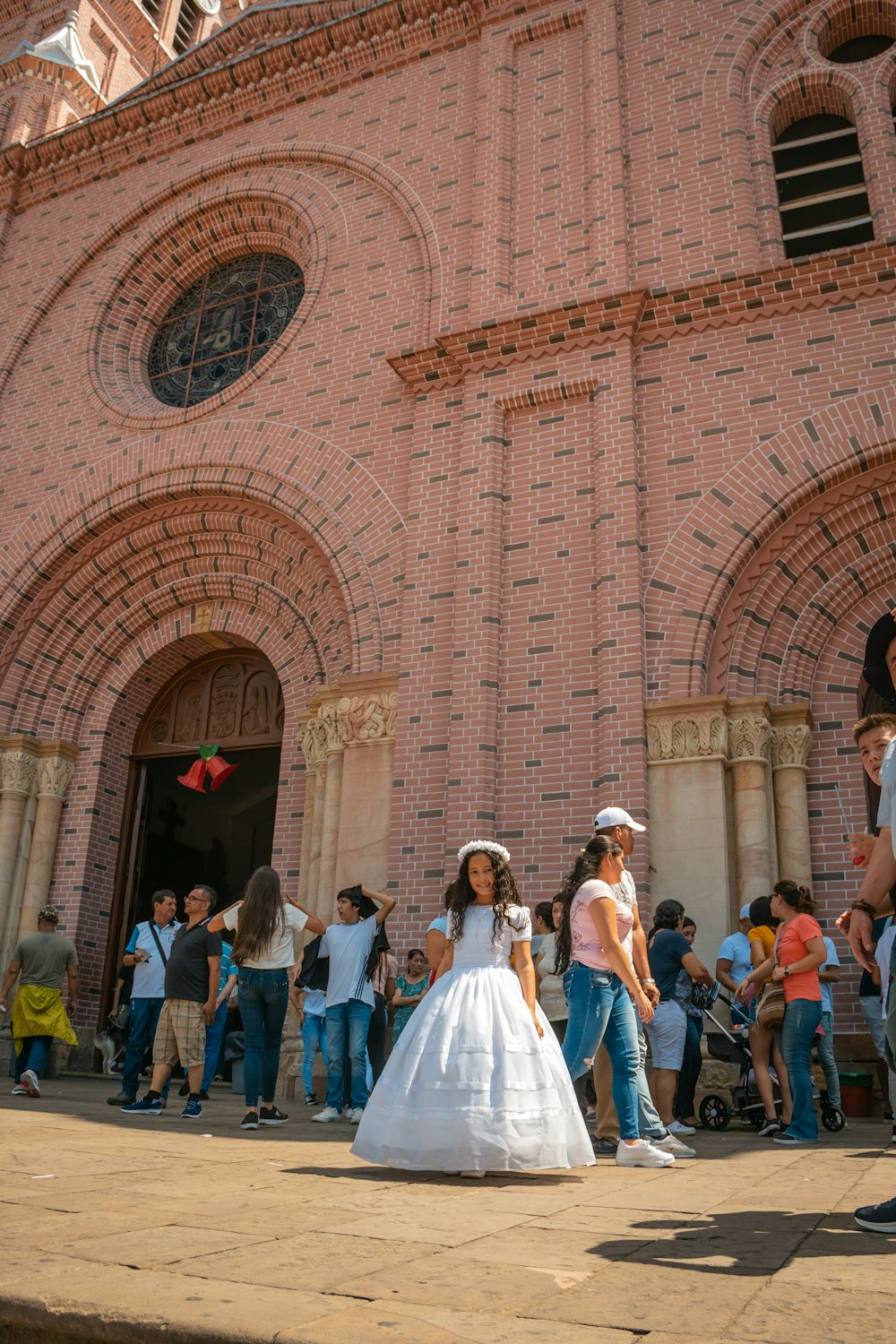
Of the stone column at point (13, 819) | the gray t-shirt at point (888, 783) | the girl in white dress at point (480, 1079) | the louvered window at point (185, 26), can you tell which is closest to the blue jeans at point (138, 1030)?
the girl in white dress at point (480, 1079)

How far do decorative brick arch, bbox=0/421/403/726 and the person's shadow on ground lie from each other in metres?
7.10

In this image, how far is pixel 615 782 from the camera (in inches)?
331

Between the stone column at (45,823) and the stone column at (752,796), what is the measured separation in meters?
7.70

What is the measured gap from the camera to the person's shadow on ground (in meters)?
2.65

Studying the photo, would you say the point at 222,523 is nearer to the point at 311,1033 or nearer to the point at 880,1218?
the point at 311,1033

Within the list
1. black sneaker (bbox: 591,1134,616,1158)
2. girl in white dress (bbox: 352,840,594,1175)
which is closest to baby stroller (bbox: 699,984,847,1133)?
black sneaker (bbox: 591,1134,616,1158)

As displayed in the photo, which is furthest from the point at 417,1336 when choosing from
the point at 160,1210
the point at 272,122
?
the point at 272,122

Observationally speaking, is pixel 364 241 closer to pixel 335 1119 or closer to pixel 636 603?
pixel 636 603

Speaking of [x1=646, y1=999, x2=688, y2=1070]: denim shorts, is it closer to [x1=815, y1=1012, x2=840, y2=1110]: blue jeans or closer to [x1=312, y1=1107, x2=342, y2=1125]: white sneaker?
[x1=815, y1=1012, x2=840, y2=1110]: blue jeans

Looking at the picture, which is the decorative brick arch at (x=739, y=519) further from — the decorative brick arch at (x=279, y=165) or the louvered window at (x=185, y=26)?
the louvered window at (x=185, y=26)

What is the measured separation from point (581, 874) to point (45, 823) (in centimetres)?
860

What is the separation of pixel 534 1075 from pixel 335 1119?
3.27 meters

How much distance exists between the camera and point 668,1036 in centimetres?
655

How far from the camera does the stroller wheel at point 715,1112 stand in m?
6.98
